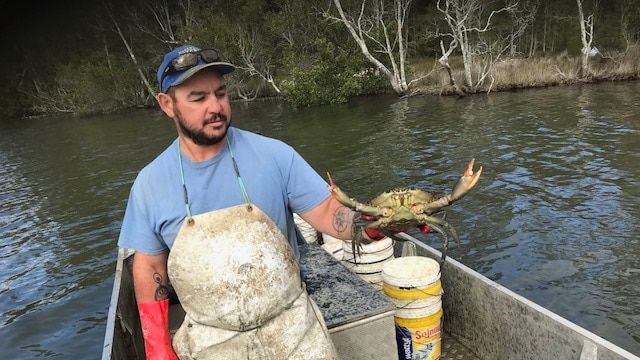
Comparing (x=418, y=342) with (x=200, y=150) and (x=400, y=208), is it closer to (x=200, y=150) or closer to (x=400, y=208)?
(x=400, y=208)

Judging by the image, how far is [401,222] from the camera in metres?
3.20

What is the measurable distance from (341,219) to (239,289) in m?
0.90

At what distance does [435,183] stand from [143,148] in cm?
1611

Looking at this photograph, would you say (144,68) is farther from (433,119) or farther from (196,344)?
(196,344)

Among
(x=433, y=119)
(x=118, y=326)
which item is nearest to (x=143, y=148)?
(x=433, y=119)

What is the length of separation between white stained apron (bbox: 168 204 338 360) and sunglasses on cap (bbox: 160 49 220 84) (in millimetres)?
921

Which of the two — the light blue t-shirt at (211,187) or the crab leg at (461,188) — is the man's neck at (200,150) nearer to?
the light blue t-shirt at (211,187)

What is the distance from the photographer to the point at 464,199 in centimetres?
1136

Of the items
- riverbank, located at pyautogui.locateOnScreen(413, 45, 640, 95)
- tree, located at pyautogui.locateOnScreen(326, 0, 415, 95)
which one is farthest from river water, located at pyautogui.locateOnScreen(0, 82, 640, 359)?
tree, located at pyautogui.locateOnScreen(326, 0, 415, 95)

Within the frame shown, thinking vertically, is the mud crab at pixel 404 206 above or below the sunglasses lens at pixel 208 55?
below

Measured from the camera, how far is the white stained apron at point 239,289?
9.42 feet

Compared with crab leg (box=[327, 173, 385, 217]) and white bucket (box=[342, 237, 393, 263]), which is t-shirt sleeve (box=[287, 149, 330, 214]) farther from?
white bucket (box=[342, 237, 393, 263])

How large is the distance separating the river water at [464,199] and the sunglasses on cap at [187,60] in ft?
19.3

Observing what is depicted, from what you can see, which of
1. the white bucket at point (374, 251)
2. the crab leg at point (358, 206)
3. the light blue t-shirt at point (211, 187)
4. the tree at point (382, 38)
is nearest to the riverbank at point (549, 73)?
the tree at point (382, 38)
